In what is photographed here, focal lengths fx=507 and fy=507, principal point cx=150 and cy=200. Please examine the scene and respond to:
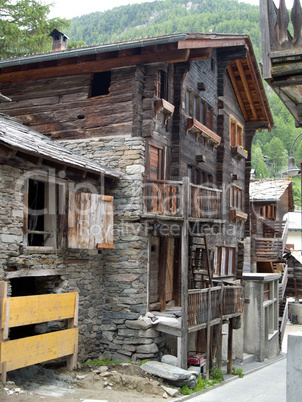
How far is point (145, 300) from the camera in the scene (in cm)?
1466

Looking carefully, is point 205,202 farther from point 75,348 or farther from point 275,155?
point 275,155

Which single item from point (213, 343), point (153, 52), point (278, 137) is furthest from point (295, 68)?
point (278, 137)

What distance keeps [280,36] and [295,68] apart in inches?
14.2

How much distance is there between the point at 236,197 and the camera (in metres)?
22.0

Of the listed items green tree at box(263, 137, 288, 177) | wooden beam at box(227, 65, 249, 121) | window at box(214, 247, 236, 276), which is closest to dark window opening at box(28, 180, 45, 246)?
window at box(214, 247, 236, 276)

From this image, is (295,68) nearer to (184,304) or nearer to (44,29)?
(184,304)

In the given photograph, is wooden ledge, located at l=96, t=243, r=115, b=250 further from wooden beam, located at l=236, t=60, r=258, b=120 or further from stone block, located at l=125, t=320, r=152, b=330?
wooden beam, located at l=236, t=60, r=258, b=120

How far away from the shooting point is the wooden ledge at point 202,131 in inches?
671

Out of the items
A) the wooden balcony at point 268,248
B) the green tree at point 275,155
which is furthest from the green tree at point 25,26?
the green tree at point 275,155

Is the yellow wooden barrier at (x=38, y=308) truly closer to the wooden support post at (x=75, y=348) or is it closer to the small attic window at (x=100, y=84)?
the wooden support post at (x=75, y=348)

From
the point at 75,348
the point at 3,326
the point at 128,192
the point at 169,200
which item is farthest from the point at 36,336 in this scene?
the point at 169,200

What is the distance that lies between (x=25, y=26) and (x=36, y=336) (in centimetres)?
2062

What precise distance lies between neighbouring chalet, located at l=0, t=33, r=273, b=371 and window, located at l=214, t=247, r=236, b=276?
1.73 meters

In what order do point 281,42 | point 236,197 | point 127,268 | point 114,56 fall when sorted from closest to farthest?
point 281,42 < point 127,268 < point 114,56 < point 236,197
